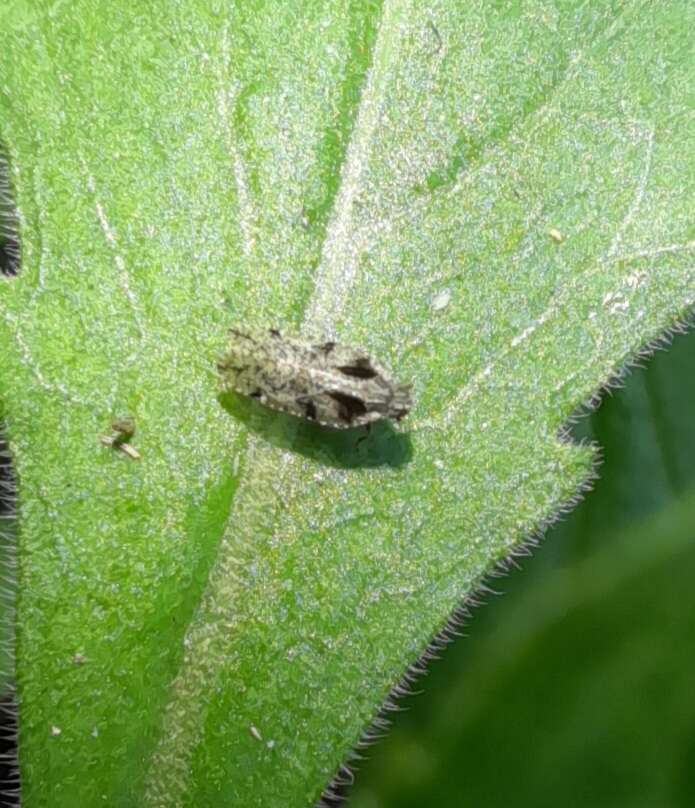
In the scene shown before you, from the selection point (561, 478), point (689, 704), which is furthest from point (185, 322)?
point (689, 704)

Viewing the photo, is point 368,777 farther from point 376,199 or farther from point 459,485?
point 376,199

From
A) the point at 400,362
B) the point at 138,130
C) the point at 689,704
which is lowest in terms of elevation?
the point at 689,704

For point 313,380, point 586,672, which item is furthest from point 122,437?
point 586,672

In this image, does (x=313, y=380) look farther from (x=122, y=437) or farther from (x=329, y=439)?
(x=122, y=437)

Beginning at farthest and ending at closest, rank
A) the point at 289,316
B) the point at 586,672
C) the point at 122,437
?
1. the point at 586,672
2. the point at 289,316
3. the point at 122,437

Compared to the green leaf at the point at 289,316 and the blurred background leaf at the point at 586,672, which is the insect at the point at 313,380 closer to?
the green leaf at the point at 289,316
